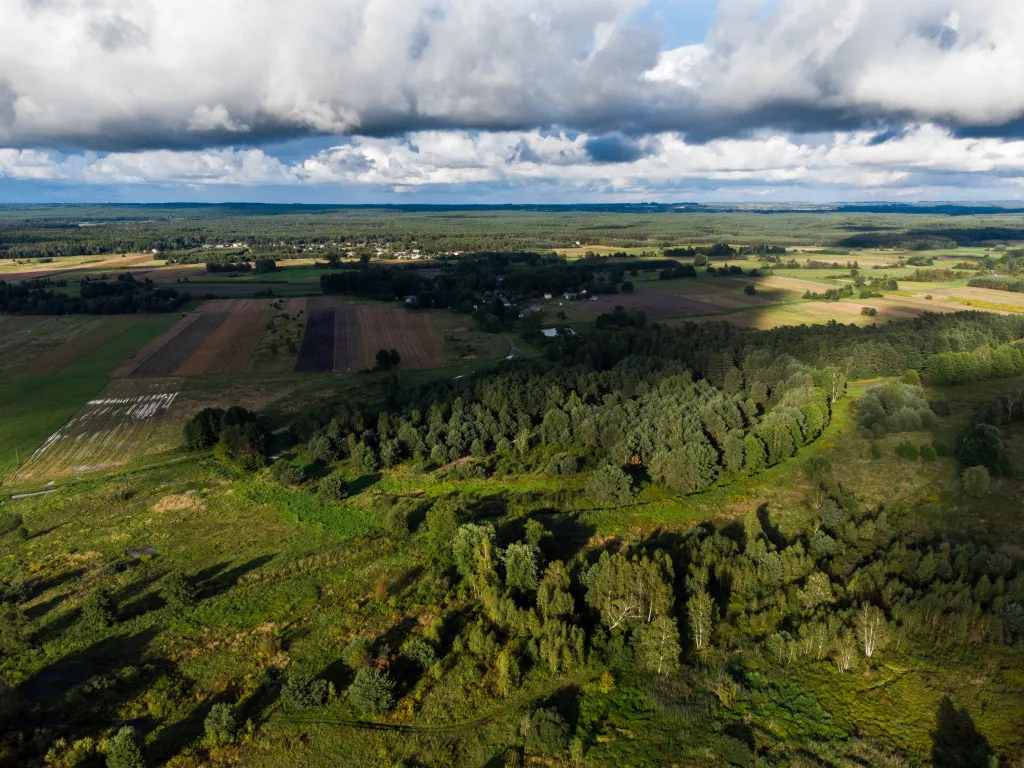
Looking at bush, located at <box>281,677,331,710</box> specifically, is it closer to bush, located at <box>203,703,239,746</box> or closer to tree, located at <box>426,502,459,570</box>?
bush, located at <box>203,703,239,746</box>

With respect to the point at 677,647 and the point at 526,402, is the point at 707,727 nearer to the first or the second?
the point at 677,647

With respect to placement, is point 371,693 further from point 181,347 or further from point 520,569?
point 181,347

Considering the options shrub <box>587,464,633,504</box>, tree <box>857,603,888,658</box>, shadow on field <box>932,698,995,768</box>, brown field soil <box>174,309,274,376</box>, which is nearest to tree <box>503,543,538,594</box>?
shrub <box>587,464,633,504</box>

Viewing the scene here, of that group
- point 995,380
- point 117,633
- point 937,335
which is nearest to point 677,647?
point 117,633

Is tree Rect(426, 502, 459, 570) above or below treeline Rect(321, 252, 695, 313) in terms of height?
below

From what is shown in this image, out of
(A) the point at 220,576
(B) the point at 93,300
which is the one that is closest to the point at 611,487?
(A) the point at 220,576

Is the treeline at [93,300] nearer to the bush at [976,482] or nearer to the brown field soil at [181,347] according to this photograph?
the brown field soil at [181,347]

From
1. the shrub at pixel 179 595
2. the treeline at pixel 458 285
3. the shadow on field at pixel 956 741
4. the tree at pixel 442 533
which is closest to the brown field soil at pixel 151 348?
the treeline at pixel 458 285
